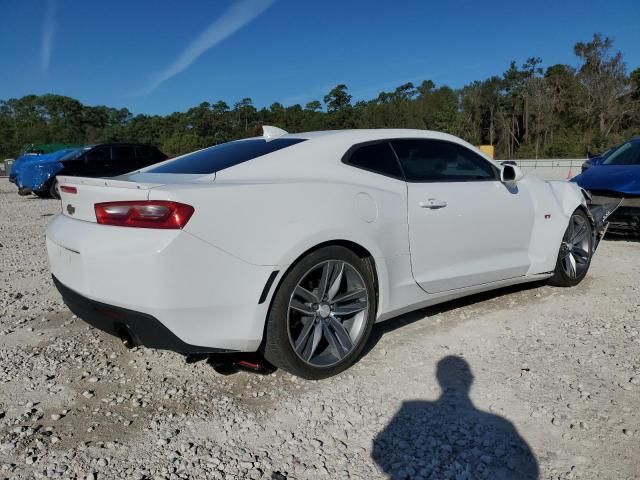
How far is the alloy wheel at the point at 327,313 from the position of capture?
116 inches

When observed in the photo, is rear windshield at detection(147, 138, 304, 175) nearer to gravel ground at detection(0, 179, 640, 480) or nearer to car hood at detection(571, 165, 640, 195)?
gravel ground at detection(0, 179, 640, 480)

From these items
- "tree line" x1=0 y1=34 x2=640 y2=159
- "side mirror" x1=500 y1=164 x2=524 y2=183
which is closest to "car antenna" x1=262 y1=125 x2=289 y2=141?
"side mirror" x1=500 y1=164 x2=524 y2=183

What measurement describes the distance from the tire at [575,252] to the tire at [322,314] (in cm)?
241

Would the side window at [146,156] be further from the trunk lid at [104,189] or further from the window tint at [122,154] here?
the trunk lid at [104,189]

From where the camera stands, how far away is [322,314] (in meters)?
3.02

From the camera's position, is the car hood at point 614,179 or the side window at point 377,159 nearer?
the side window at point 377,159

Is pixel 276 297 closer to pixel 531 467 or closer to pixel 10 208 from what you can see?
pixel 531 467

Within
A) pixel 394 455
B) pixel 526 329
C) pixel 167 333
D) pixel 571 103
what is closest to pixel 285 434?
pixel 394 455

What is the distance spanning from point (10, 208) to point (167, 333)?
12.5 metres

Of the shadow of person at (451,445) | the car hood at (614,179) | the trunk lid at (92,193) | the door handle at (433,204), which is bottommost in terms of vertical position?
the shadow of person at (451,445)

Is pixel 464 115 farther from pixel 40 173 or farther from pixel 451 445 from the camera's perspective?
pixel 451 445

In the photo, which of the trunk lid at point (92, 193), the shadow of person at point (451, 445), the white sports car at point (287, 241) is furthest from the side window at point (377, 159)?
the shadow of person at point (451, 445)

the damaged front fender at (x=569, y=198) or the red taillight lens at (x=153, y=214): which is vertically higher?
the red taillight lens at (x=153, y=214)

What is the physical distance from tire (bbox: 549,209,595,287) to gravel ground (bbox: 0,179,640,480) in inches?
25.4
